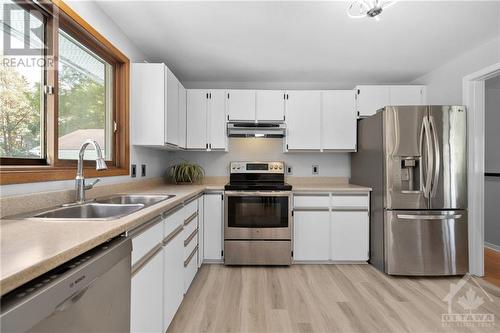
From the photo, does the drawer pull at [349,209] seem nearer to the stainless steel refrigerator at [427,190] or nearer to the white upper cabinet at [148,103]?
the stainless steel refrigerator at [427,190]

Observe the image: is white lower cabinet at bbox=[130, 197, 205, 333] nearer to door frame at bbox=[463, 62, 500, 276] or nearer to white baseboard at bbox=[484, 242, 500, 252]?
door frame at bbox=[463, 62, 500, 276]

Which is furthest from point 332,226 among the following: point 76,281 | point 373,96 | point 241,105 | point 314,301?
point 76,281

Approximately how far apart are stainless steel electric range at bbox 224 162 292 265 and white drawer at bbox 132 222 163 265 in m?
1.42

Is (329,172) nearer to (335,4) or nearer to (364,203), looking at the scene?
(364,203)

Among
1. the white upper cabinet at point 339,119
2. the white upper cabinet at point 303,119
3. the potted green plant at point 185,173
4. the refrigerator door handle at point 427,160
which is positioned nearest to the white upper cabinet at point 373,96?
the white upper cabinet at point 339,119

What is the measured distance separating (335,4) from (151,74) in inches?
66.6

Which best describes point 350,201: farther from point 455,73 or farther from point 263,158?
point 455,73

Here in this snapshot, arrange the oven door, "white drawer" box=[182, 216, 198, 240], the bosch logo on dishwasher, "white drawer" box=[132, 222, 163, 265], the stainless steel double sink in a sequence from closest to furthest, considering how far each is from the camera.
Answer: the bosch logo on dishwasher → "white drawer" box=[132, 222, 163, 265] → the stainless steel double sink → "white drawer" box=[182, 216, 198, 240] → the oven door

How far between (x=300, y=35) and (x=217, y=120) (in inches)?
55.4

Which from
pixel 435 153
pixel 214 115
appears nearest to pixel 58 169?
pixel 214 115

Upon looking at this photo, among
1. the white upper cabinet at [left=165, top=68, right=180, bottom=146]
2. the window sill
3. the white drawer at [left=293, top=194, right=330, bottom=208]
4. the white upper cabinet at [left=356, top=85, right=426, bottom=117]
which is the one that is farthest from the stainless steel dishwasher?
the white upper cabinet at [left=356, top=85, right=426, bottom=117]

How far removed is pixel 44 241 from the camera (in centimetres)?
84

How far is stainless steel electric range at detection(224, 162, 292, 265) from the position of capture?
2.89 metres

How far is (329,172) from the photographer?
3607 millimetres
